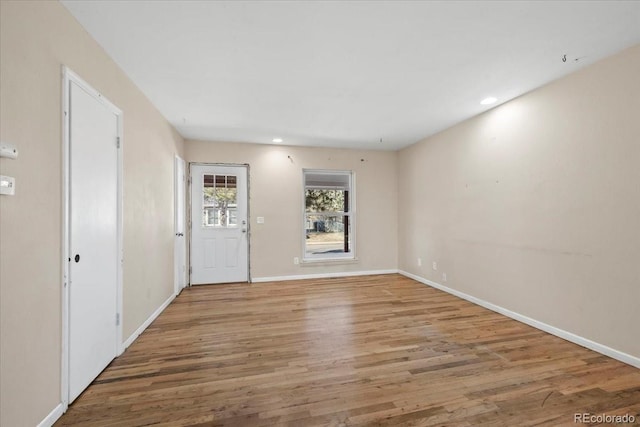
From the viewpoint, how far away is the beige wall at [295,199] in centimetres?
510

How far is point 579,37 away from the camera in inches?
83.0

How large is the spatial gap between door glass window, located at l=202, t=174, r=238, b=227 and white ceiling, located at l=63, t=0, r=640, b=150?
157 centimetres

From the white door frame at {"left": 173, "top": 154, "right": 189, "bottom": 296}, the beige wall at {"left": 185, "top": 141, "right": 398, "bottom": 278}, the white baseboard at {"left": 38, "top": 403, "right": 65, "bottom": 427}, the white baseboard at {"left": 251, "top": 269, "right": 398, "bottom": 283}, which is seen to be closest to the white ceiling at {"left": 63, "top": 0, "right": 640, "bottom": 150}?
the white door frame at {"left": 173, "top": 154, "right": 189, "bottom": 296}

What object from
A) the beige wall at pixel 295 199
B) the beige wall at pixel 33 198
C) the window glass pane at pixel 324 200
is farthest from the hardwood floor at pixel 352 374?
the window glass pane at pixel 324 200

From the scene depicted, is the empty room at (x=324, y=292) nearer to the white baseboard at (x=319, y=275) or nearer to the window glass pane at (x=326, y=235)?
the white baseboard at (x=319, y=275)

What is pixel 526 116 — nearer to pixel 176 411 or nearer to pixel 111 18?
pixel 111 18

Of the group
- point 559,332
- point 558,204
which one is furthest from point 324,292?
point 558,204

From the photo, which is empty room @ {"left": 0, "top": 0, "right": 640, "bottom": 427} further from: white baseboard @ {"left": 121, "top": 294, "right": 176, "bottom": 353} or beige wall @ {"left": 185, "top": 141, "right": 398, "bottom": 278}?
beige wall @ {"left": 185, "top": 141, "right": 398, "bottom": 278}

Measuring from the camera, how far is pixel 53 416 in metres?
1.63

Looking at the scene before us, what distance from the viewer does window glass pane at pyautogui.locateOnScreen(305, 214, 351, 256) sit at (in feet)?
18.6

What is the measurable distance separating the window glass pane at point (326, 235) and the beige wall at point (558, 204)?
219cm

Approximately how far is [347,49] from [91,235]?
242 cm

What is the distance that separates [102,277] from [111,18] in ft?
6.11

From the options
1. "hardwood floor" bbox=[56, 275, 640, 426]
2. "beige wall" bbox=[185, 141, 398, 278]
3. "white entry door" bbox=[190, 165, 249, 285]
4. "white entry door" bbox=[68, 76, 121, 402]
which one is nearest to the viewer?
"hardwood floor" bbox=[56, 275, 640, 426]
